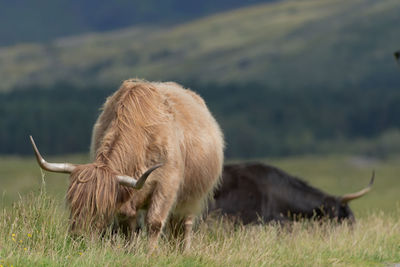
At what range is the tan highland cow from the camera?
248 inches

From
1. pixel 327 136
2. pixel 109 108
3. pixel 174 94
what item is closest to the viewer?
pixel 109 108

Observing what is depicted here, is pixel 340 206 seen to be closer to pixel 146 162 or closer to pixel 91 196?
pixel 146 162

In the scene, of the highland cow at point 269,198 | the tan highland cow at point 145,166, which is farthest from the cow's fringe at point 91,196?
the highland cow at point 269,198

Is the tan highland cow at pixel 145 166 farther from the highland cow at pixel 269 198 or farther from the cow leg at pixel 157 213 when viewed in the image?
the highland cow at pixel 269 198

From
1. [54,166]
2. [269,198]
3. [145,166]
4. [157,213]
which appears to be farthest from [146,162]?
[269,198]

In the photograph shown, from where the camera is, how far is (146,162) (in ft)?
23.0

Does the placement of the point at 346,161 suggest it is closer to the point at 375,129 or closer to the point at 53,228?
the point at 375,129

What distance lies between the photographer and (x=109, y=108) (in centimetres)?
762

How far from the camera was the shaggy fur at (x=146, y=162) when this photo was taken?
6.30 metres

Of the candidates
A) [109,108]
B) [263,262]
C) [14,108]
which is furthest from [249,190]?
[14,108]

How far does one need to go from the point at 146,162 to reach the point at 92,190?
0.88 metres

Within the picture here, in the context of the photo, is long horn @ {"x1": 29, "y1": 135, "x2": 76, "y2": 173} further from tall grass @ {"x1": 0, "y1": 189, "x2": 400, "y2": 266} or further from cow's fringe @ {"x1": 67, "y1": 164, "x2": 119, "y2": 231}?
tall grass @ {"x1": 0, "y1": 189, "x2": 400, "y2": 266}

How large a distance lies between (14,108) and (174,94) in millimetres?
183337

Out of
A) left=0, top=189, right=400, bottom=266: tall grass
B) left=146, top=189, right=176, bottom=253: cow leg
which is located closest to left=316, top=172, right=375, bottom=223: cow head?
left=0, top=189, right=400, bottom=266: tall grass
